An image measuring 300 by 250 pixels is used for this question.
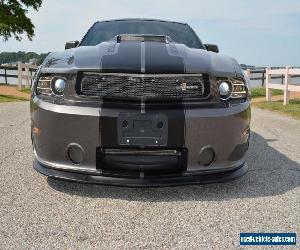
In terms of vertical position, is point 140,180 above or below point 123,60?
below

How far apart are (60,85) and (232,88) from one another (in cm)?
129

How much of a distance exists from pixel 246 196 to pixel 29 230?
1.62 metres

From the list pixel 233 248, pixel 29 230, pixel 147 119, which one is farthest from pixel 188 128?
pixel 29 230

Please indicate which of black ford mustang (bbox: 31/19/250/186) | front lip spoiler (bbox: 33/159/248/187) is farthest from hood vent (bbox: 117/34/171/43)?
front lip spoiler (bbox: 33/159/248/187)

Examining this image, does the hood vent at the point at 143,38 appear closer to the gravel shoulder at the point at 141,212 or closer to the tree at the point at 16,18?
the gravel shoulder at the point at 141,212

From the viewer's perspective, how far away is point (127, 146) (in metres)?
2.84

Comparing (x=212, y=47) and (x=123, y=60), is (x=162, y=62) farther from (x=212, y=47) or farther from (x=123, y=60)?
(x=212, y=47)

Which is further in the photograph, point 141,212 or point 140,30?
point 140,30

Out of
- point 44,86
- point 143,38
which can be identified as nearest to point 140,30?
point 143,38

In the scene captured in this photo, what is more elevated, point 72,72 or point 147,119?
point 72,72

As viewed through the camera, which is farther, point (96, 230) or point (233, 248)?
point (96, 230)

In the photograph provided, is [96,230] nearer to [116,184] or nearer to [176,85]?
[116,184]

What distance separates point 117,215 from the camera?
2668 millimetres

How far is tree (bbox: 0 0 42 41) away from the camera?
2522 centimetres
